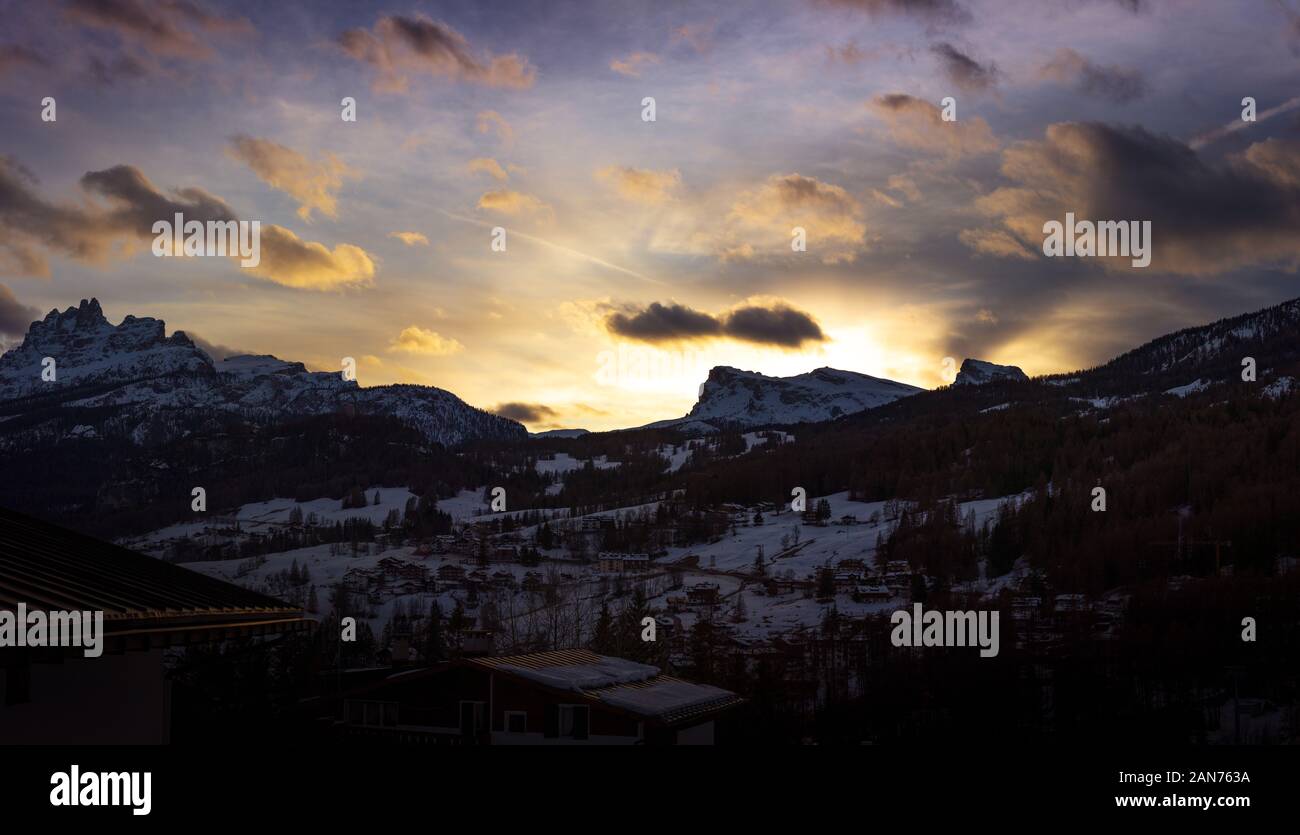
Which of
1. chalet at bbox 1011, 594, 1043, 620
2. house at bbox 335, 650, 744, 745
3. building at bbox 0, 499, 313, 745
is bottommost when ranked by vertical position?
chalet at bbox 1011, 594, 1043, 620

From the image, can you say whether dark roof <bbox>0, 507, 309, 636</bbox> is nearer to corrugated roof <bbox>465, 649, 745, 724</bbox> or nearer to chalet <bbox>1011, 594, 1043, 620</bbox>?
corrugated roof <bbox>465, 649, 745, 724</bbox>

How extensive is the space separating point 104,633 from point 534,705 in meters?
38.1

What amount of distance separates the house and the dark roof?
98.1ft

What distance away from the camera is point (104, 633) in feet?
22.6

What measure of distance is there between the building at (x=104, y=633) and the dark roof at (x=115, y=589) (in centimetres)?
1

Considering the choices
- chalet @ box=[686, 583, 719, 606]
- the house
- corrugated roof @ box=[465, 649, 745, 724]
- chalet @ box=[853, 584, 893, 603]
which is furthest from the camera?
chalet @ box=[853, 584, 893, 603]

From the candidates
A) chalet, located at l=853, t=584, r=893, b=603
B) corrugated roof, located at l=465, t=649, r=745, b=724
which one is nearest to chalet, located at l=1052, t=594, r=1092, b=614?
chalet, located at l=853, t=584, r=893, b=603

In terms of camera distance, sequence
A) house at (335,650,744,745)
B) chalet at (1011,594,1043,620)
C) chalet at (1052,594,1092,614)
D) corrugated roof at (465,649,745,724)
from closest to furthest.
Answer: corrugated roof at (465,649,745,724)
house at (335,650,744,745)
chalet at (1052,594,1092,614)
chalet at (1011,594,1043,620)

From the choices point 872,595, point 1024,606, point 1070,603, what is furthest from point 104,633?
point 872,595

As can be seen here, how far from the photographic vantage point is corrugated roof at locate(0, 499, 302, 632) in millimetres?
7016

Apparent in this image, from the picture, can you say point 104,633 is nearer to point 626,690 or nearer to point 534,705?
point 626,690
